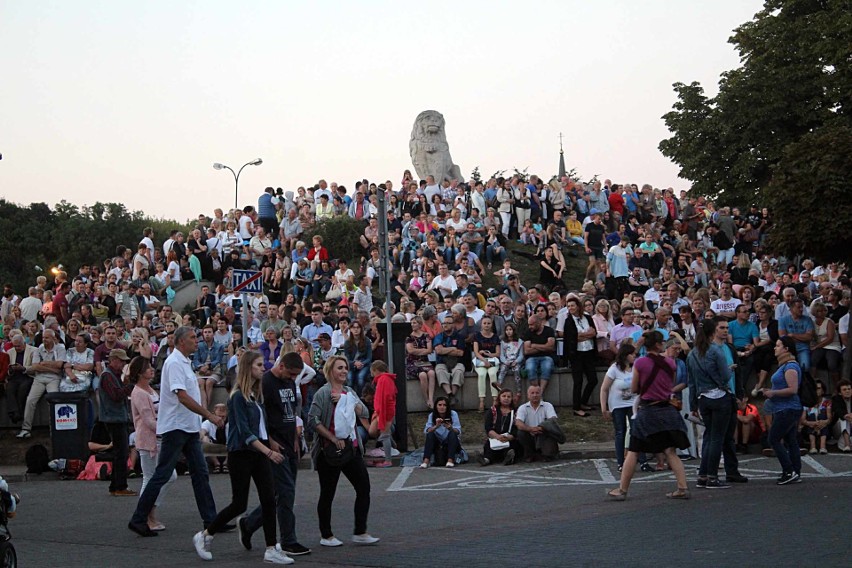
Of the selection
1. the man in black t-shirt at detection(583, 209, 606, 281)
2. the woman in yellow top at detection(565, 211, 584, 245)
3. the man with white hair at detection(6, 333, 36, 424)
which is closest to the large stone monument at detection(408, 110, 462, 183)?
the woman in yellow top at detection(565, 211, 584, 245)

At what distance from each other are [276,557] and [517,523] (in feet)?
8.54

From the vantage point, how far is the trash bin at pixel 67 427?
18.1m

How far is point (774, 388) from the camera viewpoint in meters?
13.5

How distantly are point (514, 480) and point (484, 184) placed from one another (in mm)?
19473

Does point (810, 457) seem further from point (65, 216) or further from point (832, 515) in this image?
point (65, 216)

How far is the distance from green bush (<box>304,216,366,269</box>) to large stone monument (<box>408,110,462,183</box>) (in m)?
8.93

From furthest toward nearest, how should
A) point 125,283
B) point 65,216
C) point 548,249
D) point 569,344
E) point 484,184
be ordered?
point 65,216 → point 484,184 → point 548,249 → point 125,283 → point 569,344

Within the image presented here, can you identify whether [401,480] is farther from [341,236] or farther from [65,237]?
[65,237]

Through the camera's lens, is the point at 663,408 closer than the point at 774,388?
Yes

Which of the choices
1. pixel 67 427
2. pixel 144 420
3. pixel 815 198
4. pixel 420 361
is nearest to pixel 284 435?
pixel 144 420

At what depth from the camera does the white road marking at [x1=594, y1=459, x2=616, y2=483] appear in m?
14.7

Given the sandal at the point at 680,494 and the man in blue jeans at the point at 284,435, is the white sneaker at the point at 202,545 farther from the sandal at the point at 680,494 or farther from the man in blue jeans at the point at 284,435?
the sandal at the point at 680,494

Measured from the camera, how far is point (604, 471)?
15.6 meters

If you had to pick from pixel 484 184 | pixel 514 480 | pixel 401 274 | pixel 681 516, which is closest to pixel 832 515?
pixel 681 516
